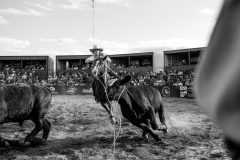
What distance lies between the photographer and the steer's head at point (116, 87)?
6.95 m

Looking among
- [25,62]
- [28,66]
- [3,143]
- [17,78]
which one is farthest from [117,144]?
[25,62]

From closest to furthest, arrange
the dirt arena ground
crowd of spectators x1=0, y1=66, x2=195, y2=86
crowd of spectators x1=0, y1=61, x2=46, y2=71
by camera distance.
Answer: the dirt arena ground, crowd of spectators x1=0, y1=66, x2=195, y2=86, crowd of spectators x1=0, y1=61, x2=46, y2=71

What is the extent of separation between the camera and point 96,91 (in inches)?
285

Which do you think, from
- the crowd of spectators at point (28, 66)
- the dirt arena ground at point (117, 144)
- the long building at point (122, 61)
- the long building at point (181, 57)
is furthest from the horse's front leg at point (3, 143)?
the crowd of spectators at point (28, 66)

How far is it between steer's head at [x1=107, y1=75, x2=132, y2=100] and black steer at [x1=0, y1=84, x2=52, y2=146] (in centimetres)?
176

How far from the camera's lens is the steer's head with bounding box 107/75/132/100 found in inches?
274

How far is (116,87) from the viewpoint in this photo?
7.05 meters

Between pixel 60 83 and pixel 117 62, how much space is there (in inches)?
594

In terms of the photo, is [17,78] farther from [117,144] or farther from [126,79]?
[126,79]

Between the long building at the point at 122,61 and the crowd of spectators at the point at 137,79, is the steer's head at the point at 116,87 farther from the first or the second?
the long building at the point at 122,61

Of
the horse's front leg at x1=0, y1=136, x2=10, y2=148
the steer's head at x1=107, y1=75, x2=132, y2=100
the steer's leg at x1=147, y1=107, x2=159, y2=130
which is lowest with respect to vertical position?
the horse's front leg at x1=0, y1=136, x2=10, y2=148

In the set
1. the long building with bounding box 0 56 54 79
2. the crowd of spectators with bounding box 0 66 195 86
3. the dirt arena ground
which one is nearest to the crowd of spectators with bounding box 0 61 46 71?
the long building with bounding box 0 56 54 79

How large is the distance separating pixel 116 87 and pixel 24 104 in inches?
88.9

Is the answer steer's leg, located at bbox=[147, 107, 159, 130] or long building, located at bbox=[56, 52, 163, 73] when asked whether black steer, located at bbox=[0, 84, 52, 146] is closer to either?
steer's leg, located at bbox=[147, 107, 159, 130]
